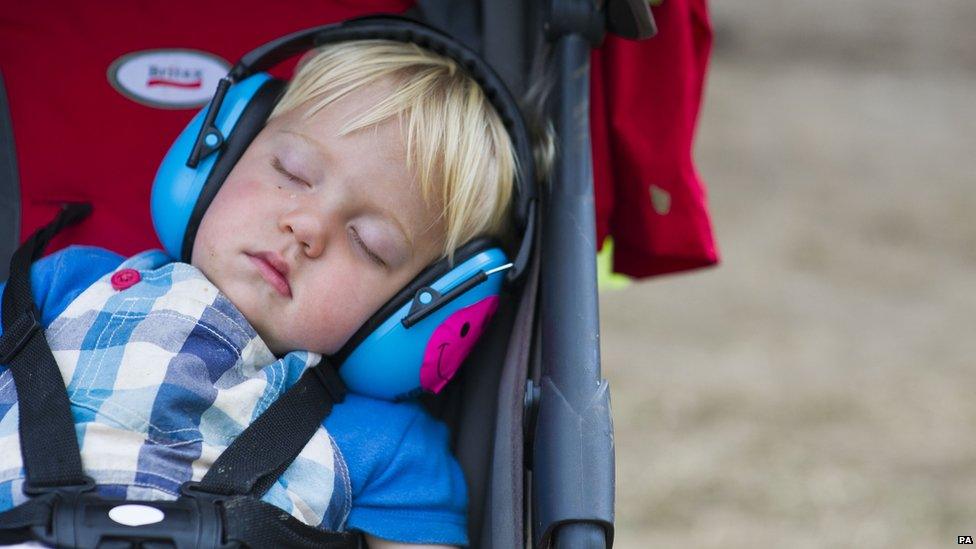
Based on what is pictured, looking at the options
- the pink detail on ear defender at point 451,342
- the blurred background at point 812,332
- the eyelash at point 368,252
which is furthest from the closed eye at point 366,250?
the blurred background at point 812,332

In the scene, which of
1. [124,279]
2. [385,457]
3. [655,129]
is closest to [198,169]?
[124,279]

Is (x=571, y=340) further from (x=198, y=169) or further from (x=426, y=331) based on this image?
(x=198, y=169)

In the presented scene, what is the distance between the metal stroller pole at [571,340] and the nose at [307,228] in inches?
11.8

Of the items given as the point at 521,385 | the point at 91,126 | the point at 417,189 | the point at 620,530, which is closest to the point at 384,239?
the point at 417,189

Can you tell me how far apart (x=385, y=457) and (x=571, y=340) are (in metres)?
0.30

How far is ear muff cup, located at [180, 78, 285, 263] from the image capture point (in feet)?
5.24

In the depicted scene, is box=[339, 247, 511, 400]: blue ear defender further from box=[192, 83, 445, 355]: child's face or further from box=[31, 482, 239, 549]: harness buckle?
box=[31, 482, 239, 549]: harness buckle

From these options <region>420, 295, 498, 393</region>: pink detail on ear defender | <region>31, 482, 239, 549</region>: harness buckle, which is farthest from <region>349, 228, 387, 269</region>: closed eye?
<region>31, 482, 239, 549</region>: harness buckle

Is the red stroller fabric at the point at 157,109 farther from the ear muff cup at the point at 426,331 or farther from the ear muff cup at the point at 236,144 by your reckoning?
the ear muff cup at the point at 426,331

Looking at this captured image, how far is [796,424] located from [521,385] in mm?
2231

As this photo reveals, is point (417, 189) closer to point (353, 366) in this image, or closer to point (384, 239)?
point (384, 239)

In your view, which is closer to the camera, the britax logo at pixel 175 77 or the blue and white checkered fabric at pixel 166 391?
the blue and white checkered fabric at pixel 166 391

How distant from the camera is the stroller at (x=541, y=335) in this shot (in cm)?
137

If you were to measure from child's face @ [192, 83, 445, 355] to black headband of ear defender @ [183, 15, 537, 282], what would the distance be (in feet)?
0.13
